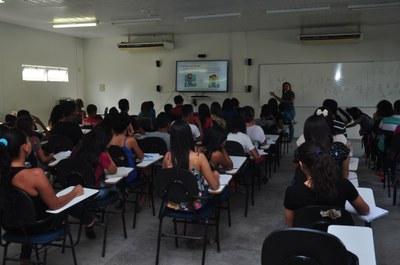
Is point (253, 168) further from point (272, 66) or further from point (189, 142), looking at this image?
point (272, 66)

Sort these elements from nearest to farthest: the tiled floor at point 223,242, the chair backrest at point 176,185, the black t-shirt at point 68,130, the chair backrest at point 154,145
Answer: the chair backrest at point 176,185 < the tiled floor at point 223,242 < the chair backrest at point 154,145 < the black t-shirt at point 68,130

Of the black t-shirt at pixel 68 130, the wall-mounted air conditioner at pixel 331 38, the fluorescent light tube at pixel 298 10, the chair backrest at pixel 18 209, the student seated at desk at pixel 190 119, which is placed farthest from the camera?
the wall-mounted air conditioner at pixel 331 38

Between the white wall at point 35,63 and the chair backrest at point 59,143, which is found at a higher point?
the white wall at point 35,63

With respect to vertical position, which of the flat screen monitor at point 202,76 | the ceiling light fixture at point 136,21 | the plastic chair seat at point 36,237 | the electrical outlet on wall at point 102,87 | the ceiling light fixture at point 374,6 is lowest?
the plastic chair seat at point 36,237

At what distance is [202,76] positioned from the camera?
1027 cm

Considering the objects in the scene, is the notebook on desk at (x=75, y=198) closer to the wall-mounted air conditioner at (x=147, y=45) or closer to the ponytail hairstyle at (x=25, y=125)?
the ponytail hairstyle at (x=25, y=125)

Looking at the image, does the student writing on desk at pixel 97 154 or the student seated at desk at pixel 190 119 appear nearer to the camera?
the student writing on desk at pixel 97 154

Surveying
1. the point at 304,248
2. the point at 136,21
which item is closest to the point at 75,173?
the point at 304,248

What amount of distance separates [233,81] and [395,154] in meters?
6.05

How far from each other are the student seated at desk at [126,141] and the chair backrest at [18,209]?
4.91ft

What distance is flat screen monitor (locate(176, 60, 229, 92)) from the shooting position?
10.1m

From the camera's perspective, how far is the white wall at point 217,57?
9.03 meters

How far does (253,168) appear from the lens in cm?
449

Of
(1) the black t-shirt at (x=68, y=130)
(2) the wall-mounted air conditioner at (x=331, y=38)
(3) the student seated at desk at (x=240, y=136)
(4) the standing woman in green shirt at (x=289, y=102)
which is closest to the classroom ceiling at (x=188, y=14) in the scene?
(2) the wall-mounted air conditioner at (x=331, y=38)
